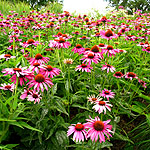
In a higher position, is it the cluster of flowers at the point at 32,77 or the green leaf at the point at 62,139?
the cluster of flowers at the point at 32,77

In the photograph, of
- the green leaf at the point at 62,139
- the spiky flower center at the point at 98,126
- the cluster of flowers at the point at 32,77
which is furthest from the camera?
the green leaf at the point at 62,139

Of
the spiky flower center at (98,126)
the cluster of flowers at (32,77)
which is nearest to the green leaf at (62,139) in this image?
the cluster of flowers at (32,77)

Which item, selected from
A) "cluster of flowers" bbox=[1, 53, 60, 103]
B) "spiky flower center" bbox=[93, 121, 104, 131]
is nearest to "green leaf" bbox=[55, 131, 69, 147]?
"cluster of flowers" bbox=[1, 53, 60, 103]

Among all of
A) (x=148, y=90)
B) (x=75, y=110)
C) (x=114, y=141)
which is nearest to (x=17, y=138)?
(x=75, y=110)

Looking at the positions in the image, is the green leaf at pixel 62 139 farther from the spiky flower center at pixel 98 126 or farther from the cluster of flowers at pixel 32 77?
the spiky flower center at pixel 98 126

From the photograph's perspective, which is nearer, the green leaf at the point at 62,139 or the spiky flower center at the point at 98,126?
the spiky flower center at the point at 98,126

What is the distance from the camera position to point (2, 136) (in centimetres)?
118

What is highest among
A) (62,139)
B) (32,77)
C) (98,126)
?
(32,77)

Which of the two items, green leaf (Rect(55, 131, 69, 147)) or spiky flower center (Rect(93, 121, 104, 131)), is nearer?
spiky flower center (Rect(93, 121, 104, 131))

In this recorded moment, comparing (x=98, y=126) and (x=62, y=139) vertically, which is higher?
(x=98, y=126)

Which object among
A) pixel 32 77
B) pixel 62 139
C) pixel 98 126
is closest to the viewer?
pixel 98 126

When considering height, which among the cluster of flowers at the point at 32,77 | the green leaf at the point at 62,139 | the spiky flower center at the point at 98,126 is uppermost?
the cluster of flowers at the point at 32,77

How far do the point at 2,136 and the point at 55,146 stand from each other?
0.45m

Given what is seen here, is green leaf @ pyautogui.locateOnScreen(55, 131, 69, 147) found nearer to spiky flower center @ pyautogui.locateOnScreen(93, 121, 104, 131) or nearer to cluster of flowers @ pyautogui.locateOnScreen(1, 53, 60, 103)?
cluster of flowers @ pyautogui.locateOnScreen(1, 53, 60, 103)
